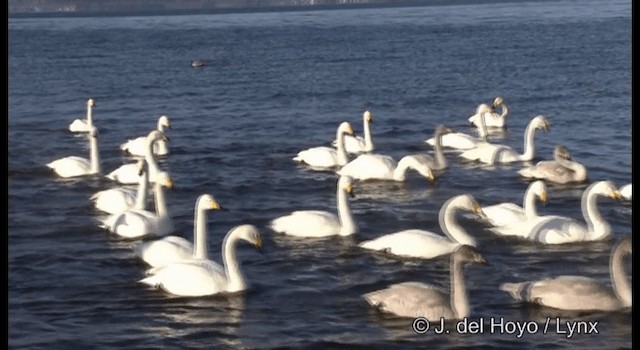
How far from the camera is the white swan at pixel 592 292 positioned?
49.5 feet

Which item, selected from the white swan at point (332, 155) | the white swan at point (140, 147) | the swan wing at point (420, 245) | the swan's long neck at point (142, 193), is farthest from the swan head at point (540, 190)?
the white swan at point (140, 147)

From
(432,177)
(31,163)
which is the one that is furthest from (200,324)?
(31,163)

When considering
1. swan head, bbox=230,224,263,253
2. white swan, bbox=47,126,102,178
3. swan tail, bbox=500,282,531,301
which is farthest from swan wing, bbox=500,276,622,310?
white swan, bbox=47,126,102,178

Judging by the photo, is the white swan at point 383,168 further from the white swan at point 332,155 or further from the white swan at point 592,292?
the white swan at point 592,292

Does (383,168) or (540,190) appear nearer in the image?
(540,190)

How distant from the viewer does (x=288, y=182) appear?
896 inches

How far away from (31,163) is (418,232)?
9.52m

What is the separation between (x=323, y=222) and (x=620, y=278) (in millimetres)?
4501

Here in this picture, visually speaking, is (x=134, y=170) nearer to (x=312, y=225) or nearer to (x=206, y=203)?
(x=312, y=225)

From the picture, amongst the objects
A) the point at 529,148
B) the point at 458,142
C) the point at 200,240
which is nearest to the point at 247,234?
the point at 200,240

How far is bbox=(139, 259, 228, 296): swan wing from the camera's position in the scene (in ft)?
52.1

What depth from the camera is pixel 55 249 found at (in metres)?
18.4

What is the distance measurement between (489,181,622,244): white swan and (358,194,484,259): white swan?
614 mm

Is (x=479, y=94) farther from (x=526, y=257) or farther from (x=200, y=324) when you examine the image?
(x=200, y=324)
